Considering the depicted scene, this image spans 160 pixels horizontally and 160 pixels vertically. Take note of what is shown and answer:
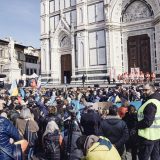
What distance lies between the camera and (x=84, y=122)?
798cm

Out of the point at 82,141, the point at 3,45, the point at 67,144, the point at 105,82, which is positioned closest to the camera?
the point at 82,141

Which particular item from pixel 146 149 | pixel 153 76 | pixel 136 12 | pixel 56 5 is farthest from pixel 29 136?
pixel 56 5

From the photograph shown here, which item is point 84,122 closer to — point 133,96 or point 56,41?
point 133,96

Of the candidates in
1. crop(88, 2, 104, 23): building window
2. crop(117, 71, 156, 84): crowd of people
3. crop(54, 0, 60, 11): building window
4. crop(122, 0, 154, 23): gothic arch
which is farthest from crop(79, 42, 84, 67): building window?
crop(54, 0, 60, 11): building window

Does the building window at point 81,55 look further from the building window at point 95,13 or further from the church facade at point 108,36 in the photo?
the building window at point 95,13

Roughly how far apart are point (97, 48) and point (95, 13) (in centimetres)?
360

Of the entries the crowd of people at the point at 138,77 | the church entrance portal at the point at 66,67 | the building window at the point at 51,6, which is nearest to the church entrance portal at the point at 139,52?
the crowd of people at the point at 138,77

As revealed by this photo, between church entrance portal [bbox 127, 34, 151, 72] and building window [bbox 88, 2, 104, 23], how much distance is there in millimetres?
3749

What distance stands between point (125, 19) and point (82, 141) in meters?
28.8

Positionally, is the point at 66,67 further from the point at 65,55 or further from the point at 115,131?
the point at 115,131

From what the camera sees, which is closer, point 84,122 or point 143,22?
point 84,122

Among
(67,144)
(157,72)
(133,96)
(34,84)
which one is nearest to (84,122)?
(67,144)

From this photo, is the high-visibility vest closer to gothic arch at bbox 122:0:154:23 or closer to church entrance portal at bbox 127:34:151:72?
church entrance portal at bbox 127:34:151:72

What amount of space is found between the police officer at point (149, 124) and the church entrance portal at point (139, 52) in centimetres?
2461
